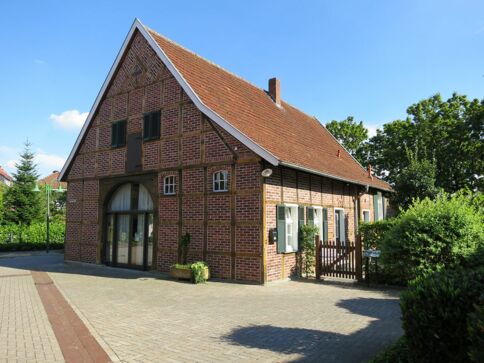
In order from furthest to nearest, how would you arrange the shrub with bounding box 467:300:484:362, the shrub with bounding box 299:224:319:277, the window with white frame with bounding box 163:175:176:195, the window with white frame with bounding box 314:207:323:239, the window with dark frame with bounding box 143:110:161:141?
1. the window with dark frame with bounding box 143:110:161:141
2. the window with white frame with bounding box 314:207:323:239
3. the window with white frame with bounding box 163:175:176:195
4. the shrub with bounding box 299:224:319:277
5. the shrub with bounding box 467:300:484:362

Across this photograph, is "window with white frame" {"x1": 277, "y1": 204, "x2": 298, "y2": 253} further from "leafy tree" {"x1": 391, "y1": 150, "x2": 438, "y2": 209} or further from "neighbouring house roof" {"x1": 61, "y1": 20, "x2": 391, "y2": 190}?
"leafy tree" {"x1": 391, "y1": 150, "x2": 438, "y2": 209}

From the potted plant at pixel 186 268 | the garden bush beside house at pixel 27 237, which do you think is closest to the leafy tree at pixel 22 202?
the garden bush beside house at pixel 27 237

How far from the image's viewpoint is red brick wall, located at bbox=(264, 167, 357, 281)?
11.0 meters

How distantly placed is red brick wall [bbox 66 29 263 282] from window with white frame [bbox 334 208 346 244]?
5.32 m

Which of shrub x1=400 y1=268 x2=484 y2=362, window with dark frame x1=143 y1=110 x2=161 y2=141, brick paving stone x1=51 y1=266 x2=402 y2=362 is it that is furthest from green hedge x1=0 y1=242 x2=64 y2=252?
shrub x1=400 y1=268 x2=484 y2=362

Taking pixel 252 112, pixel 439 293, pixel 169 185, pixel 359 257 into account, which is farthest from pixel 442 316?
pixel 252 112

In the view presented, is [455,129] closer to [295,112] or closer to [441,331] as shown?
[295,112]

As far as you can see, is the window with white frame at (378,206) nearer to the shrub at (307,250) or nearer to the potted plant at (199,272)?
the shrub at (307,250)

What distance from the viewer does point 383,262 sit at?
8031 millimetres

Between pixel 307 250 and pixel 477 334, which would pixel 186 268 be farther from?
pixel 477 334

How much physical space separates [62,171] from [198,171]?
27.7ft

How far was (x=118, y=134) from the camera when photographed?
1527 centimetres

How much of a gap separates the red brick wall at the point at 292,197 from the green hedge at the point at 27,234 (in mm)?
21905

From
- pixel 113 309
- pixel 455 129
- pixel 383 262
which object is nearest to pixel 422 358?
pixel 383 262
